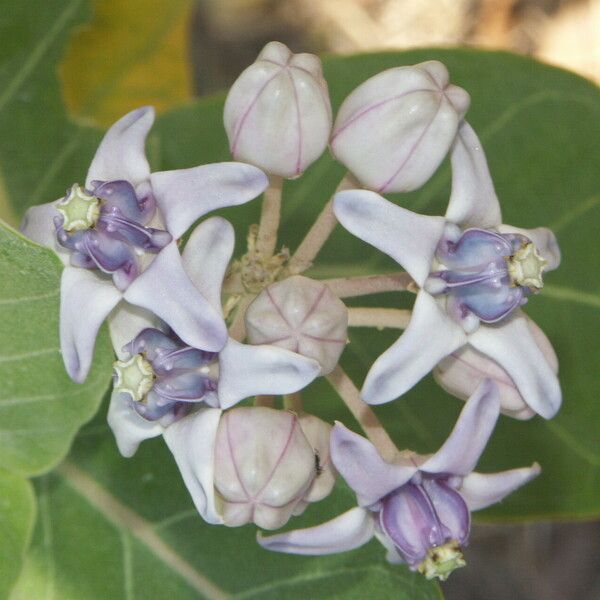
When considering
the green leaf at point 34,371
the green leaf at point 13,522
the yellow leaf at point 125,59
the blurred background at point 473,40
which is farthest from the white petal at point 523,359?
the blurred background at point 473,40

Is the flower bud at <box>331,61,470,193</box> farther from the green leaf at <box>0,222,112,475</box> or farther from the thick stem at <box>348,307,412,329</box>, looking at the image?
the green leaf at <box>0,222,112,475</box>

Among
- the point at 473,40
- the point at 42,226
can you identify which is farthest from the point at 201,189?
the point at 473,40

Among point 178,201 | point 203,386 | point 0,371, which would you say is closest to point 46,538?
point 0,371

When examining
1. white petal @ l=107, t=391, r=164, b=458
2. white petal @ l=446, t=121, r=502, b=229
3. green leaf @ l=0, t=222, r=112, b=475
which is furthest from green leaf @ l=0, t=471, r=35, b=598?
white petal @ l=446, t=121, r=502, b=229

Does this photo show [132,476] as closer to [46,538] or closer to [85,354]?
[46,538]

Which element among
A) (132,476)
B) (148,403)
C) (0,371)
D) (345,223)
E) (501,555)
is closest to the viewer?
(345,223)

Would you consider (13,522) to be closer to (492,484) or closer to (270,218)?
(270,218)
